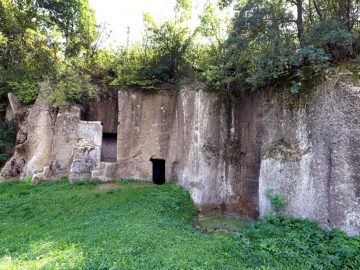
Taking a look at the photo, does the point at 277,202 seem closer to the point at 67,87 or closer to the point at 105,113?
the point at 105,113

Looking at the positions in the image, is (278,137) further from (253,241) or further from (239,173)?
(253,241)

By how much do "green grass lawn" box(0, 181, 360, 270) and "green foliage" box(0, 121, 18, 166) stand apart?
498cm

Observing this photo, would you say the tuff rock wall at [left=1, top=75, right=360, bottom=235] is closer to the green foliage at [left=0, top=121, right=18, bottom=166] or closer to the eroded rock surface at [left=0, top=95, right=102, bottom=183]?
the eroded rock surface at [left=0, top=95, right=102, bottom=183]

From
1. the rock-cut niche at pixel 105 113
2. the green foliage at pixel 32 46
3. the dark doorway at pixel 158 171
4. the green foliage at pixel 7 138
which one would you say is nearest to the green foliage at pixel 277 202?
the dark doorway at pixel 158 171

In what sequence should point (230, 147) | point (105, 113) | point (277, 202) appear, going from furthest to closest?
point (105, 113) < point (230, 147) < point (277, 202)

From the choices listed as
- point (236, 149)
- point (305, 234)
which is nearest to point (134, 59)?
point (236, 149)

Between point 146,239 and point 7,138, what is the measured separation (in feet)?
38.4

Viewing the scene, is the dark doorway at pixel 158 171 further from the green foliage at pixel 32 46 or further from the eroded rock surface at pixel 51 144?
the green foliage at pixel 32 46

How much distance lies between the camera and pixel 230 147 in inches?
397

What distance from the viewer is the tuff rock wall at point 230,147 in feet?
21.8

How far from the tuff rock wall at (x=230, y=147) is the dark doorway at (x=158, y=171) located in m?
0.60

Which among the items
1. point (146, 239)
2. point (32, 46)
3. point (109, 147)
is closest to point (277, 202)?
point (146, 239)

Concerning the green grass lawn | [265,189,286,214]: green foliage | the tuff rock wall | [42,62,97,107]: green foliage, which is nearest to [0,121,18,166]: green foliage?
the tuff rock wall

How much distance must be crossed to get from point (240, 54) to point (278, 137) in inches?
122
